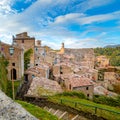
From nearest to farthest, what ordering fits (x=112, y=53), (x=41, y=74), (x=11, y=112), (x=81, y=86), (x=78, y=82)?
(x=11, y=112), (x=81, y=86), (x=78, y=82), (x=41, y=74), (x=112, y=53)

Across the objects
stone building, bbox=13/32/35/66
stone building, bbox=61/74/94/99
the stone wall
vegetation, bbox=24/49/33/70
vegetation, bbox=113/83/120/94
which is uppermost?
stone building, bbox=13/32/35/66

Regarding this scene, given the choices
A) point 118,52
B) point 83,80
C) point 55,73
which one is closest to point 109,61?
point 118,52

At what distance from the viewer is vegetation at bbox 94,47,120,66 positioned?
106312mm

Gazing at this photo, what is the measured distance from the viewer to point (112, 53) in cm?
13112

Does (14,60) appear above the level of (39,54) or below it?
below

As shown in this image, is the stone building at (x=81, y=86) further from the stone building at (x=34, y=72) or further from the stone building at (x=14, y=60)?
the stone building at (x=14, y=60)

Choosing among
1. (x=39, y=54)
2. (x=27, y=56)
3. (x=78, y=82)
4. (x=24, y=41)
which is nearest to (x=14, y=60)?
(x=27, y=56)

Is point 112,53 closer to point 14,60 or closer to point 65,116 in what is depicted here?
point 14,60

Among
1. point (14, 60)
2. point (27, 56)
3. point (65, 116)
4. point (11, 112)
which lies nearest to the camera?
point (11, 112)

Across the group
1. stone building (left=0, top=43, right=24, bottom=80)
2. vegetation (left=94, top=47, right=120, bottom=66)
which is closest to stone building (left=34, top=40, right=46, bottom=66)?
stone building (left=0, top=43, right=24, bottom=80)

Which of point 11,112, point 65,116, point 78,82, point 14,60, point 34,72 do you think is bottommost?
point 65,116

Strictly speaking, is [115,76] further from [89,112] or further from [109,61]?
[89,112]

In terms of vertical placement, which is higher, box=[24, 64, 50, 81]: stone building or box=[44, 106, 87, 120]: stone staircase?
box=[24, 64, 50, 81]: stone building

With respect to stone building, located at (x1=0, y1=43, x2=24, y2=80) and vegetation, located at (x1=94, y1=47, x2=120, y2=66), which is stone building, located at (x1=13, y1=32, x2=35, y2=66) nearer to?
stone building, located at (x1=0, y1=43, x2=24, y2=80)
